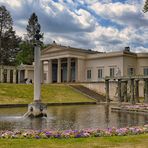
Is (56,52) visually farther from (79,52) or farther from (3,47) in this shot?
(3,47)

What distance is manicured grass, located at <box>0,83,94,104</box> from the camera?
4807cm

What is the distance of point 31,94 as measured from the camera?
53.9 metres

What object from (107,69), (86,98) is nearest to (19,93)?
(86,98)

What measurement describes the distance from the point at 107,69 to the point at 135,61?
233 inches

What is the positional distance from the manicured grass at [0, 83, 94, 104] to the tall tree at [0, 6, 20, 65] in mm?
31395

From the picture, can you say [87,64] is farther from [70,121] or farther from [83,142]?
[83,142]

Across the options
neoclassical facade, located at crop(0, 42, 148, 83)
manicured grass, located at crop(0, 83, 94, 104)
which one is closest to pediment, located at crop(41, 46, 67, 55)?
neoclassical facade, located at crop(0, 42, 148, 83)

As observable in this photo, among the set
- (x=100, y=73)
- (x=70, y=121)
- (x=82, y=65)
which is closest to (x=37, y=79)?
(x=70, y=121)

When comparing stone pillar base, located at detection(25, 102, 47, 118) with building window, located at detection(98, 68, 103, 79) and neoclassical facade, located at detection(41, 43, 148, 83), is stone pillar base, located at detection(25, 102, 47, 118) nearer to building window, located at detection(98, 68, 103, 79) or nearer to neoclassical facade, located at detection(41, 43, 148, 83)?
neoclassical facade, located at detection(41, 43, 148, 83)

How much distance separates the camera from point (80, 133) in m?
13.6

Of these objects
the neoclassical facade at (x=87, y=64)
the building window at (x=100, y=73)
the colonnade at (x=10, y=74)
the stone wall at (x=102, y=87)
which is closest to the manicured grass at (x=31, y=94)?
the stone wall at (x=102, y=87)

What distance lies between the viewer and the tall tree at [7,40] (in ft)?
286

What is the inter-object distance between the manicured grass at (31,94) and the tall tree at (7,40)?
31.4 m

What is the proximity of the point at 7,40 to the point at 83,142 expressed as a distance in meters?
80.2
